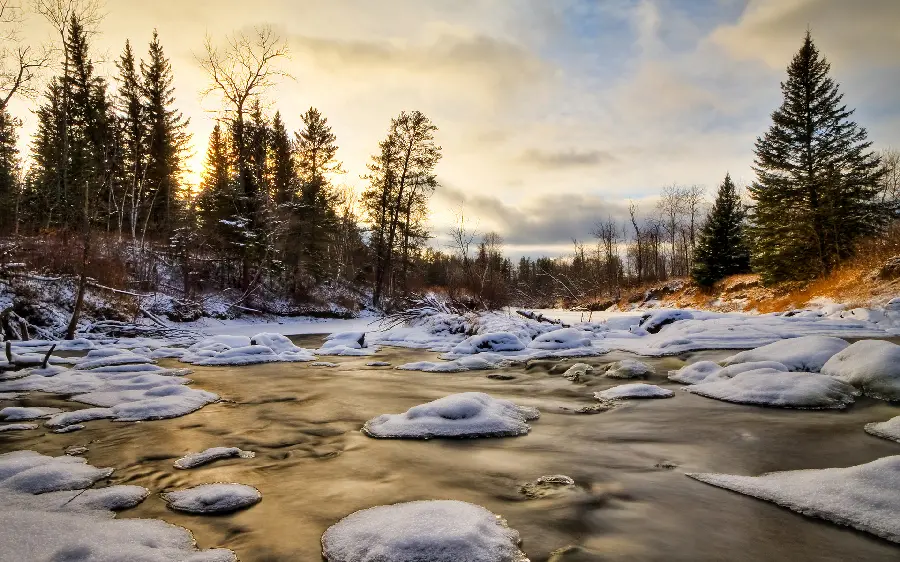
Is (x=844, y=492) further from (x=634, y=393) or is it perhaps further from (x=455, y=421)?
(x=634, y=393)

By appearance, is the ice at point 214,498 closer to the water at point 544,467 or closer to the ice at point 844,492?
the water at point 544,467

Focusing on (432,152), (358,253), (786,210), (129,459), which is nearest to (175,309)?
(432,152)

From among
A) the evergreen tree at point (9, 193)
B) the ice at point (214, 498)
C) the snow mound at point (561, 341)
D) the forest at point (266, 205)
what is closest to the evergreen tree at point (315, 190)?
the forest at point (266, 205)

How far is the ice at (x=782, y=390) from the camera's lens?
16.8ft

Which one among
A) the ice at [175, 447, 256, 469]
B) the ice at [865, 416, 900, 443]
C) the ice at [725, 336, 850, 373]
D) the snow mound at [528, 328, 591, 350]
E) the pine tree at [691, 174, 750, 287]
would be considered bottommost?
the ice at [175, 447, 256, 469]

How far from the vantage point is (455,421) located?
15.5 feet

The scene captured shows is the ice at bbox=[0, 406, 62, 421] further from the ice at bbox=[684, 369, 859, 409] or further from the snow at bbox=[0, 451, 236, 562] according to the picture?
the ice at bbox=[684, 369, 859, 409]

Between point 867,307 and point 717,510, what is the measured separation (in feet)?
49.3

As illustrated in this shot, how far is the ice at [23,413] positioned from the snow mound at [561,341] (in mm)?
9399

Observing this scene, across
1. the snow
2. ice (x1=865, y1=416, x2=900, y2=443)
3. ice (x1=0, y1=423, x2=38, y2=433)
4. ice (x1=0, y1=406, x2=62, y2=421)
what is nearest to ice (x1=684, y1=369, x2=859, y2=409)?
ice (x1=865, y1=416, x2=900, y2=443)

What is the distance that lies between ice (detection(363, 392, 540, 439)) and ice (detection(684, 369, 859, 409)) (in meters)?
2.62

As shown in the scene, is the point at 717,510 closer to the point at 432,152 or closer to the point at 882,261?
the point at 882,261

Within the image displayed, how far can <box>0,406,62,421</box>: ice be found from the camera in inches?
201

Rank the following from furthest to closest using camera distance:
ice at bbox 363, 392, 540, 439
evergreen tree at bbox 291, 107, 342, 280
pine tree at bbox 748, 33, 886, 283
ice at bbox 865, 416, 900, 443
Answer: evergreen tree at bbox 291, 107, 342, 280 → pine tree at bbox 748, 33, 886, 283 → ice at bbox 363, 392, 540, 439 → ice at bbox 865, 416, 900, 443
